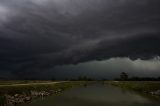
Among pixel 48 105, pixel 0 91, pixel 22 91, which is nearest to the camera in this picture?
pixel 48 105

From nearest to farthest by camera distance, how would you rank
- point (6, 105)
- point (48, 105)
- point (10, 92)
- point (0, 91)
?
point (6, 105), point (48, 105), point (0, 91), point (10, 92)

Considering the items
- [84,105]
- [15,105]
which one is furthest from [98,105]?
[15,105]

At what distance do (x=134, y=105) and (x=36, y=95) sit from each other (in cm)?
2543

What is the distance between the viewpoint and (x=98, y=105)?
124 ft

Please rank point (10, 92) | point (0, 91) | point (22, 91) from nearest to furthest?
1. point (0, 91)
2. point (10, 92)
3. point (22, 91)

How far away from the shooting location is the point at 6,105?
35.0m

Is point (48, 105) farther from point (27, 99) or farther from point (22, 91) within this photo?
point (22, 91)

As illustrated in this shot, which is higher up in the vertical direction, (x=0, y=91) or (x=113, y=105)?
(x=0, y=91)

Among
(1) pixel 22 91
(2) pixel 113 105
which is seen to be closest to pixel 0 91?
(1) pixel 22 91

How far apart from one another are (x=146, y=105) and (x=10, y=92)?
26717 mm

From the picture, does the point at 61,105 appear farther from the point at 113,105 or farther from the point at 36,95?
the point at 36,95

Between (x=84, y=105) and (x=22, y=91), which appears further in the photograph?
(x=22, y=91)

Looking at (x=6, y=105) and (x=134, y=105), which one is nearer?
(x=6, y=105)

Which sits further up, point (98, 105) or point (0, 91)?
point (0, 91)
